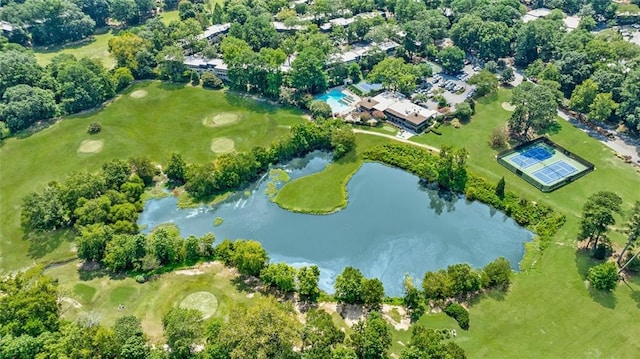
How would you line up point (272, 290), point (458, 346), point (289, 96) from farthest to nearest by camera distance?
point (289, 96), point (272, 290), point (458, 346)

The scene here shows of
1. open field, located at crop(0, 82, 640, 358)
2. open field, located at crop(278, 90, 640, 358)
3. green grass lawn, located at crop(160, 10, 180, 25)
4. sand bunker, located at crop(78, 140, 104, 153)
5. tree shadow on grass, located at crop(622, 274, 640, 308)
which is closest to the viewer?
open field, located at crop(278, 90, 640, 358)

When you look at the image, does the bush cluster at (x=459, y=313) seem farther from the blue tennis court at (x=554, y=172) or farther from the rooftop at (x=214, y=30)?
the rooftop at (x=214, y=30)

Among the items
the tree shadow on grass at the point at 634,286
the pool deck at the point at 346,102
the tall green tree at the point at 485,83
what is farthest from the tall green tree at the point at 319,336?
the tall green tree at the point at 485,83

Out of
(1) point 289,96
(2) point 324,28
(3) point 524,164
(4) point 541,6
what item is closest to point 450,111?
(3) point 524,164

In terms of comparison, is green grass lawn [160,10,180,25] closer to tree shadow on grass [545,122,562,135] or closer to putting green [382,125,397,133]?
putting green [382,125,397,133]

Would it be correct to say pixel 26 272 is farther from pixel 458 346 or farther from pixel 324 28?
pixel 324 28

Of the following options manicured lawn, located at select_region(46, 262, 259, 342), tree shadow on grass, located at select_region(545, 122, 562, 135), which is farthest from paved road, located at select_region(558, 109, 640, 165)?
manicured lawn, located at select_region(46, 262, 259, 342)
